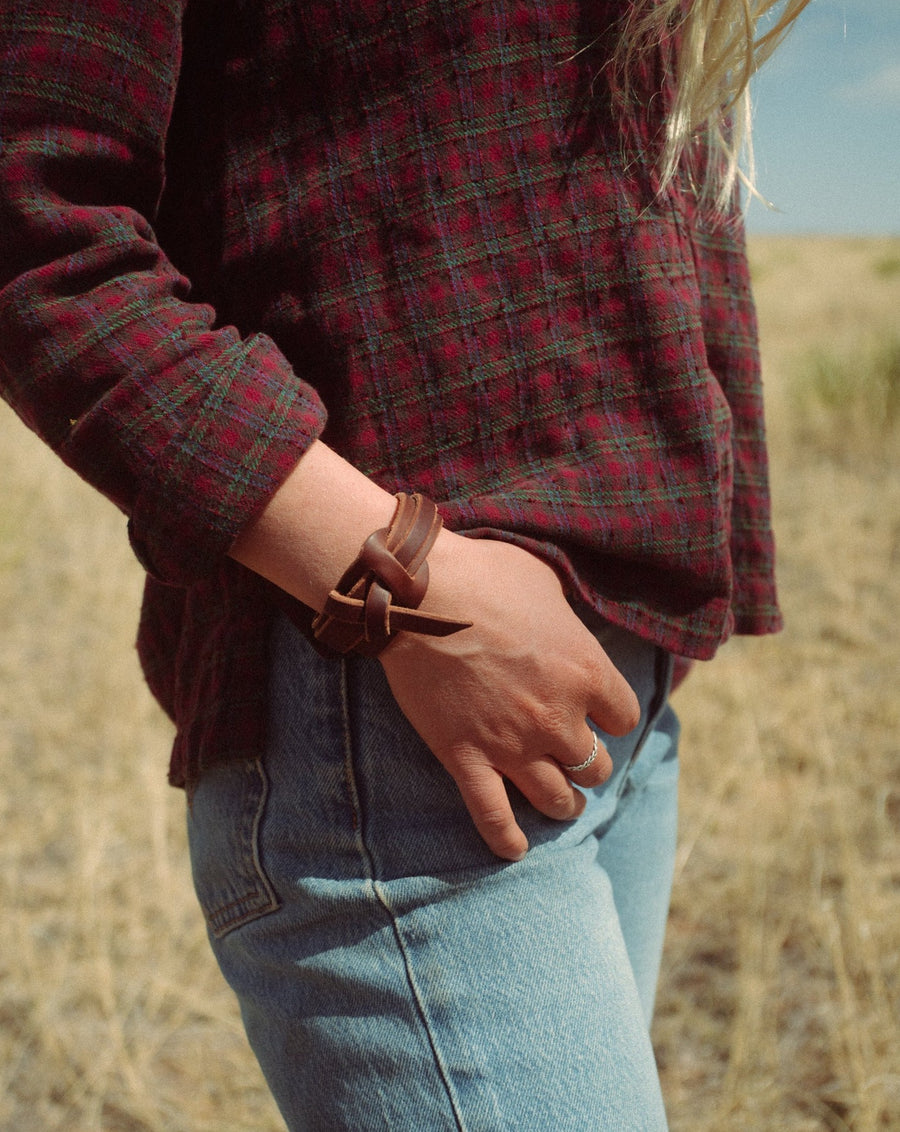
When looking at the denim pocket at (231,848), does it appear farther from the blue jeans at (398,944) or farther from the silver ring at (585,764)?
the silver ring at (585,764)

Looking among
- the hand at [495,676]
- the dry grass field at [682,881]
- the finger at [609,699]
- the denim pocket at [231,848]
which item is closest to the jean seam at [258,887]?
the denim pocket at [231,848]

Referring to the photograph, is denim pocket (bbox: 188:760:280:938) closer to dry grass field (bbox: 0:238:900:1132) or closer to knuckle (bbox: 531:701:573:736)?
knuckle (bbox: 531:701:573:736)

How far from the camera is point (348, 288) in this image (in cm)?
63

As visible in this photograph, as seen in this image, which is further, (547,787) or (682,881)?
(682,881)

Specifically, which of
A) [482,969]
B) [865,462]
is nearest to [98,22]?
[482,969]

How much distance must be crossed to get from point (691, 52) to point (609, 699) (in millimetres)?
469

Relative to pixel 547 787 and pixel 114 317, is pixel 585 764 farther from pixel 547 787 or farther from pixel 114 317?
pixel 114 317

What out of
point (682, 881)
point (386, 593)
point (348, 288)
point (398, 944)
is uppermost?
point (348, 288)

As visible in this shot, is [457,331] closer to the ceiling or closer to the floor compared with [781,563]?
closer to the ceiling

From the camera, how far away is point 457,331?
64cm

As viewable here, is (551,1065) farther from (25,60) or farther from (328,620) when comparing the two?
(25,60)

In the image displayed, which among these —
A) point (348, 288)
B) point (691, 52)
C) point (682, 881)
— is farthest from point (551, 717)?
point (682, 881)

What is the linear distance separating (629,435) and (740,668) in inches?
100

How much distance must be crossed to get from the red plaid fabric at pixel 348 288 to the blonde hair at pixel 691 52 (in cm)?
2
